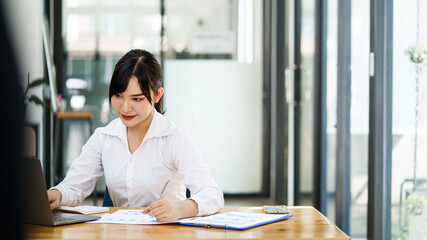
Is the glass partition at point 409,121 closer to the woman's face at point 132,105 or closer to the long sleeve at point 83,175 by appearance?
the woman's face at point 132,105

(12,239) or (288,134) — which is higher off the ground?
(12,239)

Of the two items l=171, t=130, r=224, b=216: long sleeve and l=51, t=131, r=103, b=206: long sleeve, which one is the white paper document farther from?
l=51, t=131, r=103, b=206: long sleeve

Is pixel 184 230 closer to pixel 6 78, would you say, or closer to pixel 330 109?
pixel 6 78

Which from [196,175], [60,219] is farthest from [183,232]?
[196,175]

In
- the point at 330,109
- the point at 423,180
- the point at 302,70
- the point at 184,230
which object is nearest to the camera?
the point at 184,230

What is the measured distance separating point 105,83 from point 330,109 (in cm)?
257

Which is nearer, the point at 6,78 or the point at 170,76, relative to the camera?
the point at 6,78

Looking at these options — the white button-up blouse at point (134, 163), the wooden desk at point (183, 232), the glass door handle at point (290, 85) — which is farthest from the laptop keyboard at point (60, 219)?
the glass door handle at point (290, 85)

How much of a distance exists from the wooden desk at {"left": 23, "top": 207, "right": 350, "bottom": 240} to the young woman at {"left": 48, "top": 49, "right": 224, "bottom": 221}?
44 centimetres

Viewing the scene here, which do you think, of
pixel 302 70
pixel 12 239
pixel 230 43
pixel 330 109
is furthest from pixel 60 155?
pixel 12 239

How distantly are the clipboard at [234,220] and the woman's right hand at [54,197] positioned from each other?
0.48 m

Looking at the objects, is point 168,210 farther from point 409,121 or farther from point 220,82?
point 220,82

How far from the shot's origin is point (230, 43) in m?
5.80

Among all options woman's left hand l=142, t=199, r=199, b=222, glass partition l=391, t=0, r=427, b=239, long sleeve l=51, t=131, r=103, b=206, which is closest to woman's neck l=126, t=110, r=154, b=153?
long sleeve l=51, t=131, r=103, b=206
